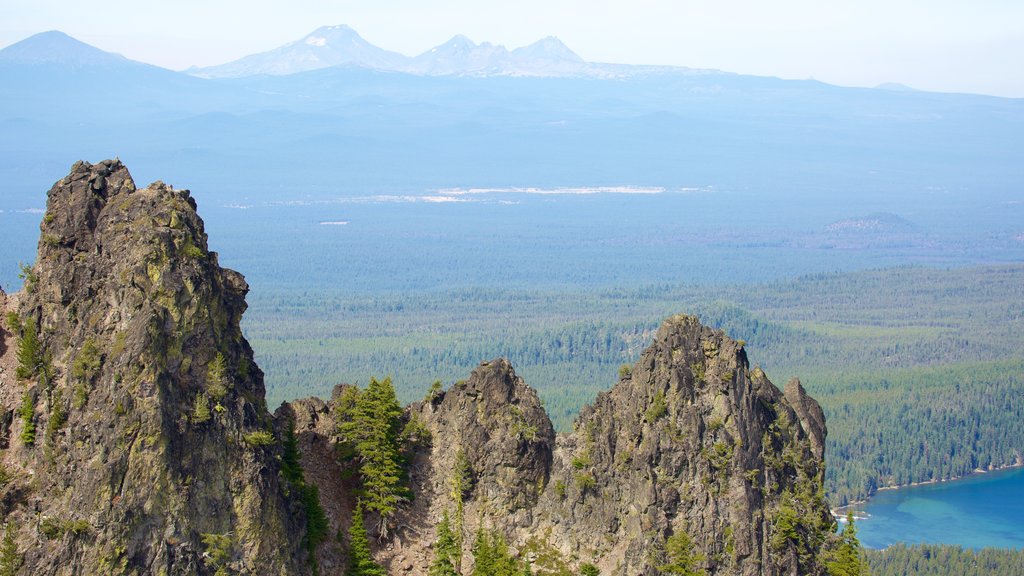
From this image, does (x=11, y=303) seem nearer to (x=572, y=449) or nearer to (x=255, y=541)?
(x=255, y=541)

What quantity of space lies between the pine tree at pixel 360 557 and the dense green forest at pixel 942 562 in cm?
5098

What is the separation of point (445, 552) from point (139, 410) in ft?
38.5

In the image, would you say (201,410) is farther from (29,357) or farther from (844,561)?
(844,561)

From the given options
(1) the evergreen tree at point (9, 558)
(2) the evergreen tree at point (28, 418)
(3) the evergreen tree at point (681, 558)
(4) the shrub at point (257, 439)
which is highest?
(2) the evergreen tree at point (28, 418)

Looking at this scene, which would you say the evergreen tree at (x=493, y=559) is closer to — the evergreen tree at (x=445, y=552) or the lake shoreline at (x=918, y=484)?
the evergreen tree at (x=445, y=552)

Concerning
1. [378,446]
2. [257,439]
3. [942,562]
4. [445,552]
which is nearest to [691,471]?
[445,552]

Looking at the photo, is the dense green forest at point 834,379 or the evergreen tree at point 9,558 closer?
the evergreen tree at point 9,558

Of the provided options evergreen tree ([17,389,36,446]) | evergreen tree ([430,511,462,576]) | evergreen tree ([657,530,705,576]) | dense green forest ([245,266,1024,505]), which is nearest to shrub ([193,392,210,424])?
evergreen tree ([17,389,36,446])

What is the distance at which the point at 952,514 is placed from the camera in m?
127

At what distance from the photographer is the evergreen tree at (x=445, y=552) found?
153 feet

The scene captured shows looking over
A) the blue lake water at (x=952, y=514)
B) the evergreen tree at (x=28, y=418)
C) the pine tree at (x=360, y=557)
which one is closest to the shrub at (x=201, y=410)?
the evergreen tree at (x=28, y=418)

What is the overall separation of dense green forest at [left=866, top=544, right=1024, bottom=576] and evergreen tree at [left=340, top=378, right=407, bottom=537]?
4895cm

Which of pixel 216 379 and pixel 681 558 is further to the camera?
pixel 681 558

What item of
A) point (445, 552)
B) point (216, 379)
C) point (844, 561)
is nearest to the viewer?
point (216, 379)
